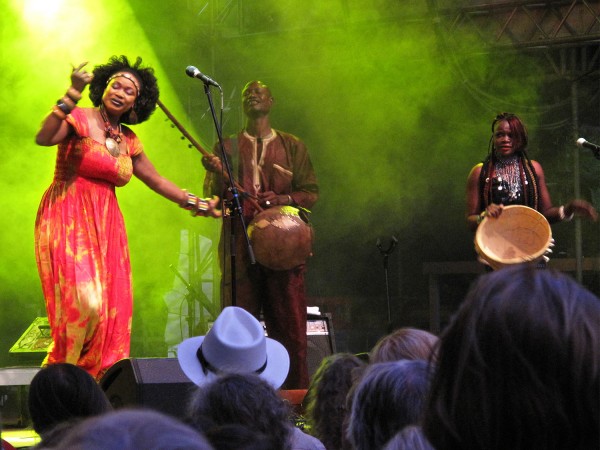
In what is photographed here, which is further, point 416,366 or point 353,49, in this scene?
point 353,49

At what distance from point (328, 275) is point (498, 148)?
4.60 meters

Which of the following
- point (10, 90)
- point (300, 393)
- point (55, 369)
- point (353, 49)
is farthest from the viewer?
point (353, 49)

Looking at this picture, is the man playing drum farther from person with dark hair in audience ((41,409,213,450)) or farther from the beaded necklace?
person with dark hair in audience ((41,409,213,450))

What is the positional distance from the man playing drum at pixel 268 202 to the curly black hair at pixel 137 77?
37.8 inches

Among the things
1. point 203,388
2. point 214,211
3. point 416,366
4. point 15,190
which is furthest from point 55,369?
point 15,190

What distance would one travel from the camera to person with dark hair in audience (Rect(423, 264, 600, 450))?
3.47 ft

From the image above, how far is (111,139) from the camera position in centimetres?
500

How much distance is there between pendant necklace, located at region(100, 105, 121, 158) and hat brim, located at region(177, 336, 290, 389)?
177 cm

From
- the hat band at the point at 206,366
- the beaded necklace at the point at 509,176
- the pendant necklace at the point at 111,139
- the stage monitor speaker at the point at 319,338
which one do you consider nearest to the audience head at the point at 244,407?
the hat band at the point at 206,366

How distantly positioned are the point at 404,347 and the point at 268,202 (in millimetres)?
3724

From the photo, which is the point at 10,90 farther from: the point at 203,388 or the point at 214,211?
the point at 203,388

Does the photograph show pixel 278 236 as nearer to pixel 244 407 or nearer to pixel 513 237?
pixel 513 237

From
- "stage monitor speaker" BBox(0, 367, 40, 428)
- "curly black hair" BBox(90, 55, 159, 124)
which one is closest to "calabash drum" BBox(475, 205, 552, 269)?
"curly black hair" BBox(90, 55, 159, 124)

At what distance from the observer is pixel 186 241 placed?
9.74 m
